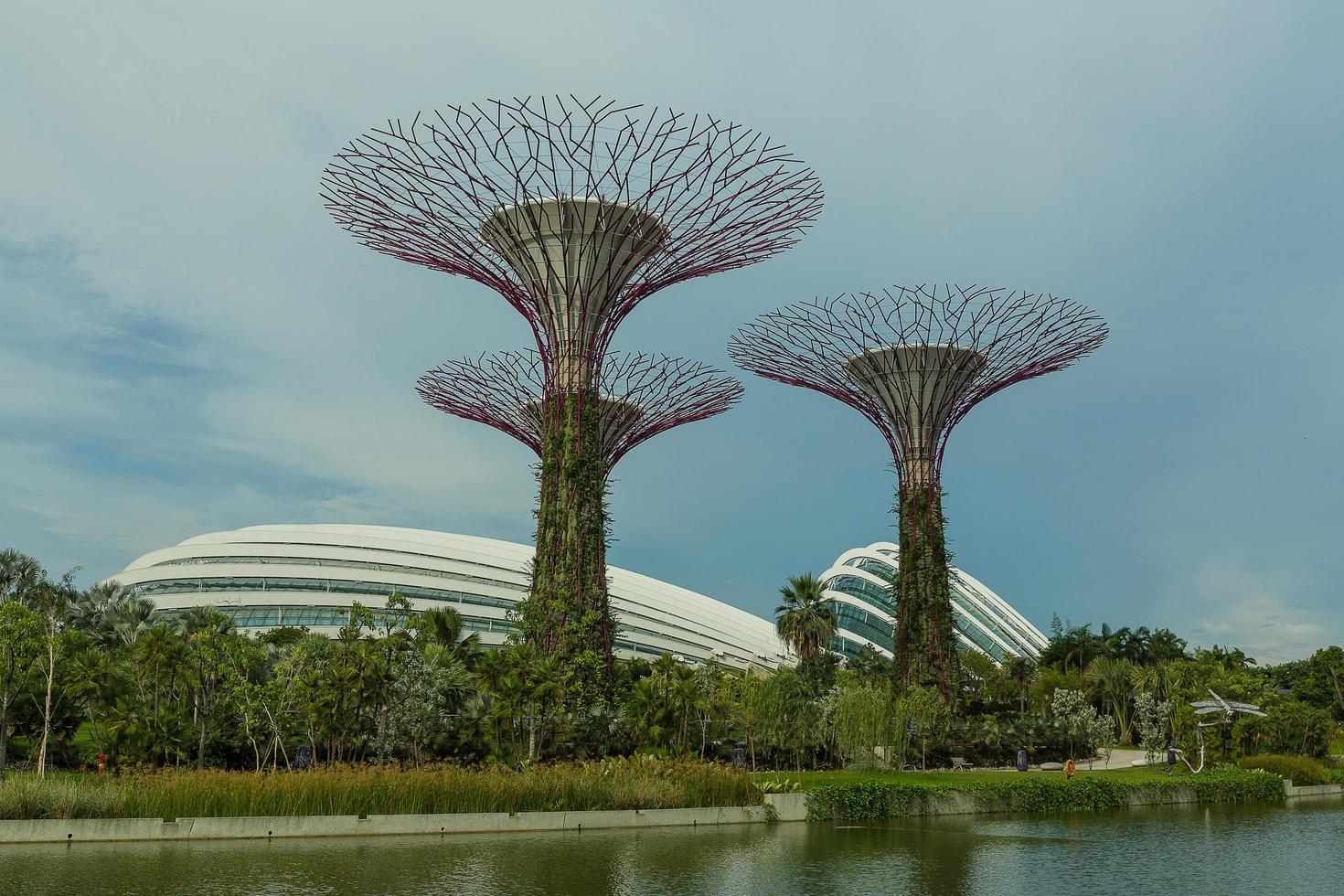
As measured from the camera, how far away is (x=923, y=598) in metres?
44.9

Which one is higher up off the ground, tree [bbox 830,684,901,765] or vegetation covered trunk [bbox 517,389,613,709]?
vegetation covered trunk [bbox 517,389,613,709]

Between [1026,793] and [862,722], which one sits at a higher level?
[862,722]

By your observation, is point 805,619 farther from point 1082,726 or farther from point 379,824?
point 379,824

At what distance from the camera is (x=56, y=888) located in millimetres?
13148

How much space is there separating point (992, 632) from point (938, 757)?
57048 mm

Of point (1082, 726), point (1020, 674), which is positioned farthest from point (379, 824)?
point (1020, 674)

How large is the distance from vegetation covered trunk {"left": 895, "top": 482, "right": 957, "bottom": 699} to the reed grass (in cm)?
2203

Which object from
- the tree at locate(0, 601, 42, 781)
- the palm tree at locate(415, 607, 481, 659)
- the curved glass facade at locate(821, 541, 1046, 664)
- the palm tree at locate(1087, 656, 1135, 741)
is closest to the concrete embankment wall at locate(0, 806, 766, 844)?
the tree at locate(0, 601, 42, 781)

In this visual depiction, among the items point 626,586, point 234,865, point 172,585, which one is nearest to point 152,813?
point 234,865

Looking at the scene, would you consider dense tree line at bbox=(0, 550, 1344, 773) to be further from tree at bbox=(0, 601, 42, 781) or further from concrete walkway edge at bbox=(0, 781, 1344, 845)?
concrete walkway edge at bbox=(0, 781, 1344, 845)

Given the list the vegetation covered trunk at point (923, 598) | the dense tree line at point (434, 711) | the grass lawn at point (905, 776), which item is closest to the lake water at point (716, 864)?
the grass lawn at point (905, 776)

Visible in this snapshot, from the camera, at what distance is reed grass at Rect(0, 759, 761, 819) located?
61.2 ft

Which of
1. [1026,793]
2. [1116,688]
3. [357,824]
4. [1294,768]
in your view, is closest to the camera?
[357,824]

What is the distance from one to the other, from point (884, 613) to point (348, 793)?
7247cm
